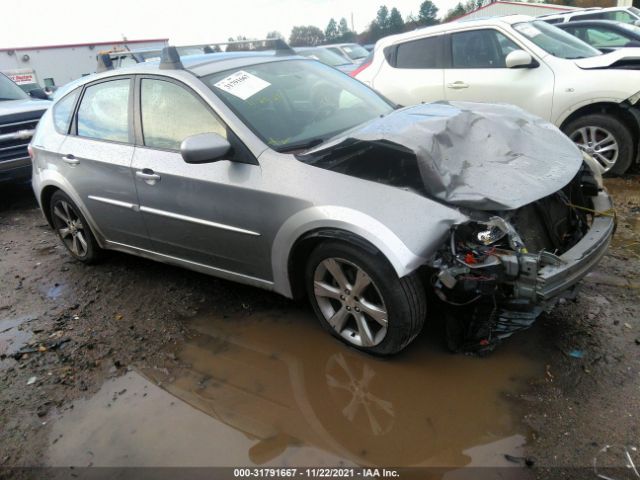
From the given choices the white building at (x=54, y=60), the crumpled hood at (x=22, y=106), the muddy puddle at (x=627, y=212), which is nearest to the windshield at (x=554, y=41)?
the muddy puddle at (x=627, y=212)

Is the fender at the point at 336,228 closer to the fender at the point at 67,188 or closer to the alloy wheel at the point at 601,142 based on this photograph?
the fender at the point at 67,188

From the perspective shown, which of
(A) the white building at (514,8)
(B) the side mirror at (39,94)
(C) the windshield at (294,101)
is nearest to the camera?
(C) the windshield at (294,101)

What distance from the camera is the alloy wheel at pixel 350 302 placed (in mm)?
2869

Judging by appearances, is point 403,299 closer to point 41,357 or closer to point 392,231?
point 392,231

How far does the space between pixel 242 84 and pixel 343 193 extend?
4.14ft

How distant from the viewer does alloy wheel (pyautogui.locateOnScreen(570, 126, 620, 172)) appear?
5.40 metres

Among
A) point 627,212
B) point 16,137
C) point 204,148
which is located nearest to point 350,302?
point 204,148

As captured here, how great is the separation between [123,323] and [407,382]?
2.18 meters

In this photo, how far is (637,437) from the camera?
7.61ft

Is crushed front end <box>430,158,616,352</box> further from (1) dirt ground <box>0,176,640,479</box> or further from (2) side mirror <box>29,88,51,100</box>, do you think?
(2) side mirror <box>29,88,51,100</box>

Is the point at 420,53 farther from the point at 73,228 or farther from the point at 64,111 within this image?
the point at 73,228

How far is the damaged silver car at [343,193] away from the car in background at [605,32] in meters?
6.47

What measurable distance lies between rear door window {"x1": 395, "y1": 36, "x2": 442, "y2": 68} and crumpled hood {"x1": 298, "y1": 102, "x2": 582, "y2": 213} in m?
3.23

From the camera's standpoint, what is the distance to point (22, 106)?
734 cm
